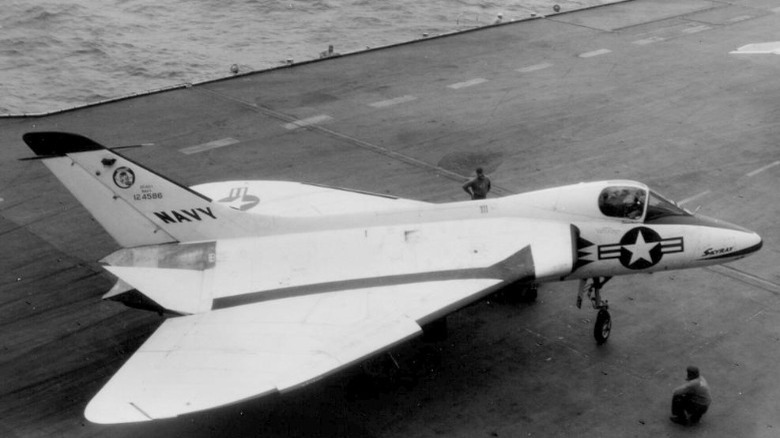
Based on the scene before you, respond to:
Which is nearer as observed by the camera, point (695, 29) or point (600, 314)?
point (600, 314)

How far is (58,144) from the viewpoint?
16.1 metres

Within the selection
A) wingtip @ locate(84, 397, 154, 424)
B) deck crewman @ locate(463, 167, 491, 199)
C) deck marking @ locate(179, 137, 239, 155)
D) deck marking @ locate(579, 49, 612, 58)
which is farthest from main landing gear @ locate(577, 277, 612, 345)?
deck marking @ locate(579, 49, 612, 58)

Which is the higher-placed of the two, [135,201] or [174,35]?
[135,201]

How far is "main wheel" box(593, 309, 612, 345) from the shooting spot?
17.0 m

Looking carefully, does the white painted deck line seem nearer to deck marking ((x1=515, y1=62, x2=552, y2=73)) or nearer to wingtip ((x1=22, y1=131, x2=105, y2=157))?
deck marking ((x1=515, y1=62, x2=552, y2=73))

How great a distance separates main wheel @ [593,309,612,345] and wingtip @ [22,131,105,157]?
10.2 meters

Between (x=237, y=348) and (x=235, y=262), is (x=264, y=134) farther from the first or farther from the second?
(x=237, y=348)

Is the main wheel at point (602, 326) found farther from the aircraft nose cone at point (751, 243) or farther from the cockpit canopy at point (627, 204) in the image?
the aircraft nose cone at point (751, 243)

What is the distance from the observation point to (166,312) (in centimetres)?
1573

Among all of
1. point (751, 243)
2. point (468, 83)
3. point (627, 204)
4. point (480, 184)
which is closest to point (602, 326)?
point (627, 204)

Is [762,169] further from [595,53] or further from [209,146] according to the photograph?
[209,146]

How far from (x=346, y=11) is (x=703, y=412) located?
50240 millimetres

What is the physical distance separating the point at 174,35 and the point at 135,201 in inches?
1657

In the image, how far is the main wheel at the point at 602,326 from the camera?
16953mm
